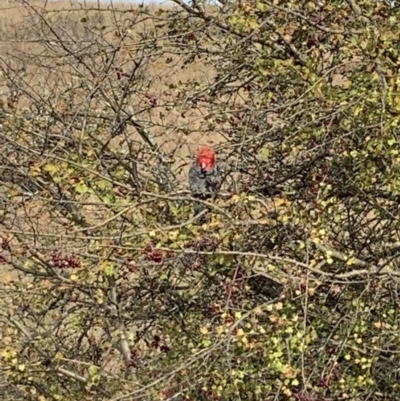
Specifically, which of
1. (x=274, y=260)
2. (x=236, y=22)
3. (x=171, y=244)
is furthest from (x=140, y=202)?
(x=236, y=22)

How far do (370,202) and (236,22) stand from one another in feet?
3.81

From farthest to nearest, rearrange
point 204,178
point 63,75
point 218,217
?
point 63,75 → point 204,178 → point 218,217

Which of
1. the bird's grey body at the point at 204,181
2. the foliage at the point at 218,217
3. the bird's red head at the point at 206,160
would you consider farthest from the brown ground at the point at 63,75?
the bird's grey body at the point at 204,181

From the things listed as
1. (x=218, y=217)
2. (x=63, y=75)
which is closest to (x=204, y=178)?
(x=218, y=217)

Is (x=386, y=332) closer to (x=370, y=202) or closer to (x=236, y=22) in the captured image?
(x=370, y=202)

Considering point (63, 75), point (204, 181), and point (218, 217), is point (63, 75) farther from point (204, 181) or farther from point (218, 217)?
point (218, 217)

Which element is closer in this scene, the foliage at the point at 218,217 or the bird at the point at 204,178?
the foliage at the point at 218,217

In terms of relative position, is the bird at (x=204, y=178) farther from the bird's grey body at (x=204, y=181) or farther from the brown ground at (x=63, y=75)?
the brown ground at (x=63, y=75)

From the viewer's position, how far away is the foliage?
3.72 m

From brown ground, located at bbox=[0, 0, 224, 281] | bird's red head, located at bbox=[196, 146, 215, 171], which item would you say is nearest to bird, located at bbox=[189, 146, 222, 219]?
bird's red head, located at bbox=[196, 146, 215, 171]

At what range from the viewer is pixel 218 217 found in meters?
3.57

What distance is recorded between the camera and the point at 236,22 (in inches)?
166

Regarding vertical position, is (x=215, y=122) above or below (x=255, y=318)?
above

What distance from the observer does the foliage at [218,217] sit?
12.2ft
